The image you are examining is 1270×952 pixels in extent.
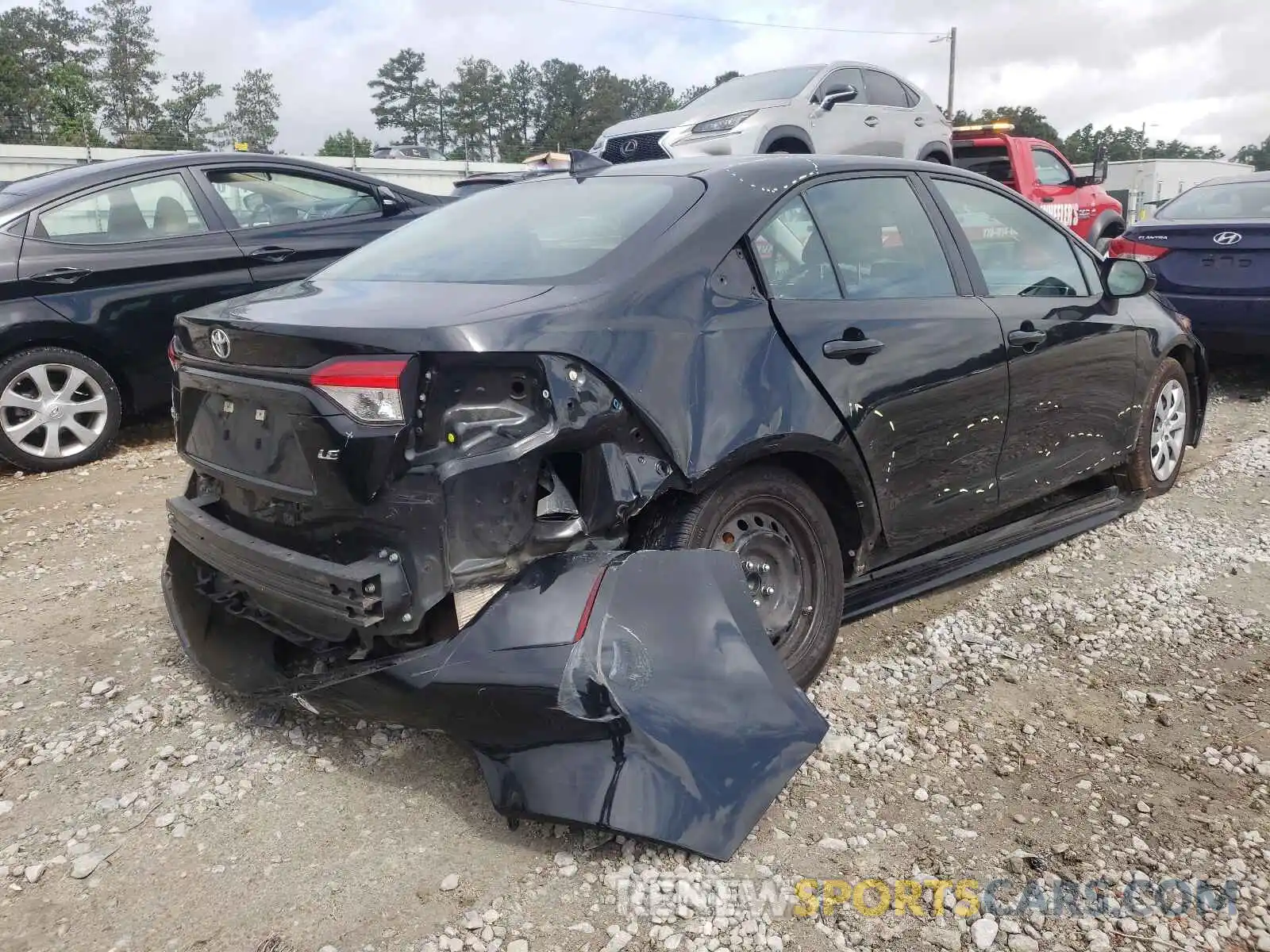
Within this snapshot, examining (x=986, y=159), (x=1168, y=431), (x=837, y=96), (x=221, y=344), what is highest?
(x=837, y=96)

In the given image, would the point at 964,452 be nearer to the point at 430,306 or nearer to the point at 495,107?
the point at 430,306

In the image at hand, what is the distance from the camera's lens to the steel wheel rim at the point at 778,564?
9.53 ft

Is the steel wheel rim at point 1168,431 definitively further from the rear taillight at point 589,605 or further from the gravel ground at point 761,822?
the rear taillight at point 589,605

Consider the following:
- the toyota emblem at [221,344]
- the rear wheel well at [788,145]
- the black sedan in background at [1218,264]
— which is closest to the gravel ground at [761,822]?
the toyota emblem at [221,344]

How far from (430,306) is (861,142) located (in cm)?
882

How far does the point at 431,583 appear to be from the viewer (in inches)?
93.1

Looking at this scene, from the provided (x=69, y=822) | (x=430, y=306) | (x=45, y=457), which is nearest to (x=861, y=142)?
(x=45, y=457)

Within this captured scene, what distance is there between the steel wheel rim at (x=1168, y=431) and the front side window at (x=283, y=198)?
16.2ft

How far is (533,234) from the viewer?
10.2ft

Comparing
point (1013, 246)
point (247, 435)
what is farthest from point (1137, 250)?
point (247, 435)

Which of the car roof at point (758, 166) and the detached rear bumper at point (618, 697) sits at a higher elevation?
the car roof at point (758, 166)

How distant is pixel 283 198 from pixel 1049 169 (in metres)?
10.1

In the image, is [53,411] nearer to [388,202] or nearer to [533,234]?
[388,202]

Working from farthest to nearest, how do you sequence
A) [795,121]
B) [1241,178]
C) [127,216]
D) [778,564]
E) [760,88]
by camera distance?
[760,88], [795,121], [1241,178], [127,216], [778,564]
